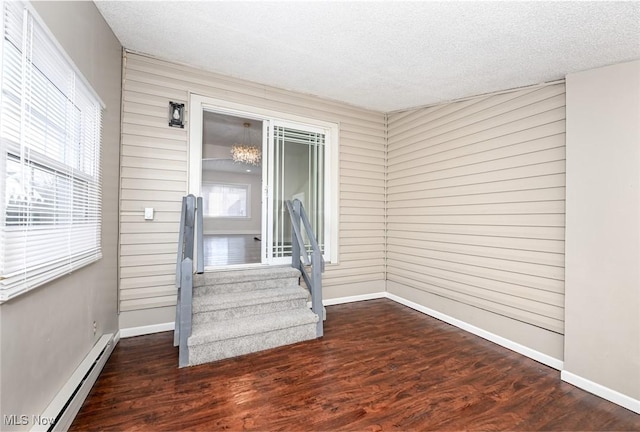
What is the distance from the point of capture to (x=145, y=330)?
3094 mm

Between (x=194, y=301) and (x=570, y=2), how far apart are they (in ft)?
12.7

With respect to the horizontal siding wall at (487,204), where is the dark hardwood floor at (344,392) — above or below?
below

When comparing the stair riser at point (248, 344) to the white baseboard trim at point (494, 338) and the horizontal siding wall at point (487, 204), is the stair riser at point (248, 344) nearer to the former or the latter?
the white baseboard trim at point (494, 338)

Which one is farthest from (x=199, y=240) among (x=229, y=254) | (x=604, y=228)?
(x=604, y=228)

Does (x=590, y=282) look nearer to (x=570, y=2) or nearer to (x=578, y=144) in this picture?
(x=578, y=144)

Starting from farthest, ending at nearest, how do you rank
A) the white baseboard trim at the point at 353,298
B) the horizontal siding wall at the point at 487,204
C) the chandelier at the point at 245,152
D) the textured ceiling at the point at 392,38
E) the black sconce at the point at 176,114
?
the chandelier at the point at 245,152 → the white baseboard trim at the point at 353,298 → the black sconce at the point at 176,114 → the horizontal siding wall at the point at 487,204 → the textured ceiling at the point at 392,38

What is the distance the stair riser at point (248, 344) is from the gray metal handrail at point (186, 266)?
4.5 inches

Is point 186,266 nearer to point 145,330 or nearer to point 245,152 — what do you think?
point 145,330

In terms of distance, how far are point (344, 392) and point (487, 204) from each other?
2.56 m

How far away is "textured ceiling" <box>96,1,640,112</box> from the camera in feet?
6.68

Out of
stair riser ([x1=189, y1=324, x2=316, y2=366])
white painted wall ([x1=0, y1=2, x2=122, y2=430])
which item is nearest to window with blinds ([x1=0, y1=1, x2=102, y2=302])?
white painted wall ([x1=0, y1=2, x2=122, y2=430])

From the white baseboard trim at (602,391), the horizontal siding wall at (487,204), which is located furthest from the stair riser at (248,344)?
the white baseboard trim at (602,391)

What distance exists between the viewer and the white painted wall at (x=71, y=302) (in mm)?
1365

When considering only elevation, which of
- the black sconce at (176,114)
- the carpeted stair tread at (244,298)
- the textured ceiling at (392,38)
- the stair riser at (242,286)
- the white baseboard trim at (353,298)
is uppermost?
the textured ceiling at (392,38)
